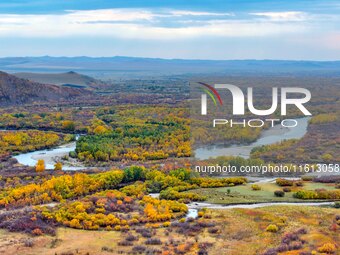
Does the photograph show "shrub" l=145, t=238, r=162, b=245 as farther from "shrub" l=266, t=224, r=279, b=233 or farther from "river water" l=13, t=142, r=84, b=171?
"river water" l=13, t=142, r=84, b=171

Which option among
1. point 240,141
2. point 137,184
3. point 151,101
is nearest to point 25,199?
point 137,184

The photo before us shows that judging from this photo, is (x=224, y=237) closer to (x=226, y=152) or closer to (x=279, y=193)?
(x=279, y=193)

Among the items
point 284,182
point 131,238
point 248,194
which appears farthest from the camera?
point 284,182

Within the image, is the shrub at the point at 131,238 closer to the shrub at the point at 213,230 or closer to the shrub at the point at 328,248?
the shrub at the point at 213,230

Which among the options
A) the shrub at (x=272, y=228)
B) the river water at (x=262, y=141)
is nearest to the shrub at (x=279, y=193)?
the river water at (x=262, y=141)

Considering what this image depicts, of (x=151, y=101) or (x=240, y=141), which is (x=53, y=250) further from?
(x=151, y=101)

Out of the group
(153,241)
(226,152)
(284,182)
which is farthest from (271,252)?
(226,152)
